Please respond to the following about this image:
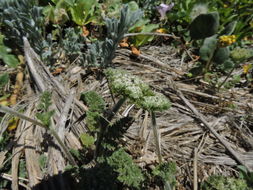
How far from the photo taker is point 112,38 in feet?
7.25

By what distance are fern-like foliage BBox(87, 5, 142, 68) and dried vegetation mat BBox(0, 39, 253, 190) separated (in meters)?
0.17

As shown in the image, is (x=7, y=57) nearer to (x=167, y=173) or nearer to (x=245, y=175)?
(x=167, y=173)

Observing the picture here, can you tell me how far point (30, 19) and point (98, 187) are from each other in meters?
1.43

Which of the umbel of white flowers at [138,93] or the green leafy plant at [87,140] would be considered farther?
the green leafy plant at [87,140]

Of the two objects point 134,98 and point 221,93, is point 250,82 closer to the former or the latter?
point 221,93

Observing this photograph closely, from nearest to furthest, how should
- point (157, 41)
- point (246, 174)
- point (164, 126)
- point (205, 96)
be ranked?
1. point (246, 174)
2. point (164, 126)
3. point (205, 96)
4. point (157, 41)

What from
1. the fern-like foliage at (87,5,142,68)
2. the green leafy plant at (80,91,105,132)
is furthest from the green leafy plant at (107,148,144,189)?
the fern-like foliage at (87,5,142,68)

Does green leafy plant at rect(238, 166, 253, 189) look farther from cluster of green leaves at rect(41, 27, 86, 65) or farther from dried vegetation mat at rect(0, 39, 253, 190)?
cluster of green leaves at rect(41, 27, 86, 65)

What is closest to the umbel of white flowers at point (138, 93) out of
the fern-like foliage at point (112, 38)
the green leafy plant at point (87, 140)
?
the green leafy plant at point (87, 140)

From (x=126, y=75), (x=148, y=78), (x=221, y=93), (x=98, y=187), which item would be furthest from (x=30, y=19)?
(x=221, y=93)

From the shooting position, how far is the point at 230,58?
242 centimetres

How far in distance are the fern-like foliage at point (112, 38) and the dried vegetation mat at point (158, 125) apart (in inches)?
6.5

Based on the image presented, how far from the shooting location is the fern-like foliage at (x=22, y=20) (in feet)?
6.64

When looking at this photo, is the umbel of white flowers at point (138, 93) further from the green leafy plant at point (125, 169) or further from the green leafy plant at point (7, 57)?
the green leafy plant at point (7, 57)
